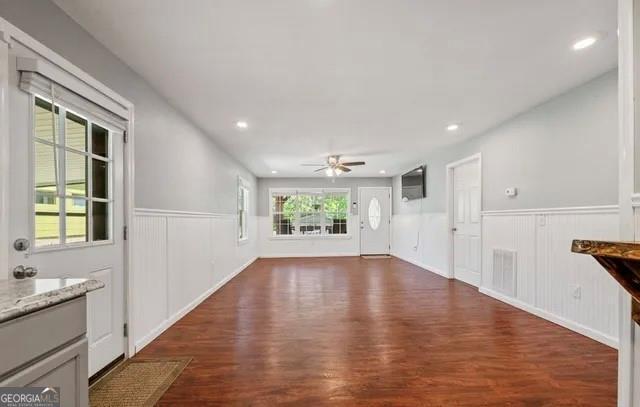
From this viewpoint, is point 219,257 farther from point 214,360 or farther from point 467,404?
point 467,404

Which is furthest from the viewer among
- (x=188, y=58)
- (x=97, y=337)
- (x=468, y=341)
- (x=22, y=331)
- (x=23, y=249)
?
(x=468, y=341)

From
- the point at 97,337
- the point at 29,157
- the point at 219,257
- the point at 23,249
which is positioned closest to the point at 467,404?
the point at 97,337

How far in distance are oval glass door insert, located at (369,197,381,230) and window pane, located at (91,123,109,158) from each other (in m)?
7.47

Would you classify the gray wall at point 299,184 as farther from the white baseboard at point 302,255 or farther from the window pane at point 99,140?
the window pane at point 99,140

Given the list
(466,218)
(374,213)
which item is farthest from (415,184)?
(374,213)

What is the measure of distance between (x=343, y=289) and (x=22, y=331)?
13.8ft

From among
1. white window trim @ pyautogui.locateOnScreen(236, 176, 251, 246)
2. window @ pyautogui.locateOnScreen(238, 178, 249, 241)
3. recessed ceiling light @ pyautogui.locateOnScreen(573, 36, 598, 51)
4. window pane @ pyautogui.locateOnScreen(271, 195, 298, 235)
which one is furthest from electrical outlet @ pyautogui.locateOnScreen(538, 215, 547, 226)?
window pane @ pyautogui.locateOnScreen(271, 195, 298, 235)

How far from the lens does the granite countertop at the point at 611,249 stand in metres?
1.03

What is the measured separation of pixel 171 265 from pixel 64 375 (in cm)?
240

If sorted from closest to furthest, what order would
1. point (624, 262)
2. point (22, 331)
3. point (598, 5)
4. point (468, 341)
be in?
point (22, 331)
point (624, 262)
point (598, 5)
point (468, 341)

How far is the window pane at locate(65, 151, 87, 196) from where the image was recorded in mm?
1916

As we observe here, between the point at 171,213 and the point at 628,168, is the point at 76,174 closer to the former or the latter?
the point at 171,213

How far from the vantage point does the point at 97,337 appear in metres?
2.12

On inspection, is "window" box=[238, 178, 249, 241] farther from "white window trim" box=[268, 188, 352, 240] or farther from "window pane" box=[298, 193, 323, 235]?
"window pane" box=[298, 193, 323, 235]
